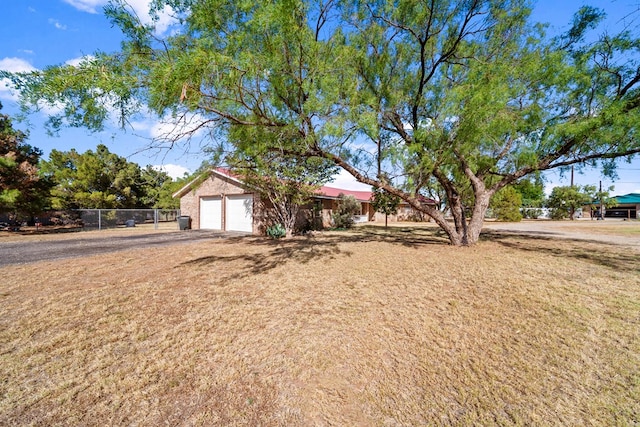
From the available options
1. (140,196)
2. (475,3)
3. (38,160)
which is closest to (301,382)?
(475,3)

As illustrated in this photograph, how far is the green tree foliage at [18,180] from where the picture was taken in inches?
487

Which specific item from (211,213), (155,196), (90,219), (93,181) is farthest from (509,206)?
(93,181)

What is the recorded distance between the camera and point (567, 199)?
104 ft

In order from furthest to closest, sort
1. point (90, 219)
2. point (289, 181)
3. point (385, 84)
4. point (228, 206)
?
1. point (90, 219)
2. point (228, 206)
3. point (289, 181)
4. point (385, 84)

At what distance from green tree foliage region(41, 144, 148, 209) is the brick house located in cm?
775

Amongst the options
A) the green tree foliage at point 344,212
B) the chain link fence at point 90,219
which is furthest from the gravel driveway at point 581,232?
the chain link fence at point 90,219

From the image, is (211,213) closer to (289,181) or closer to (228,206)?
(228,206)

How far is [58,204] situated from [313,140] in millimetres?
22596

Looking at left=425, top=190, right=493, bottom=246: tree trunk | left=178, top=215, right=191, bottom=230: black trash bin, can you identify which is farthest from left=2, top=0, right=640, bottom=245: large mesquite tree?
left=178, top=215, right=191, bottom=230: black trash bin

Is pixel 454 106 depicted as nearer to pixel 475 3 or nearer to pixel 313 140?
pixel 475 3

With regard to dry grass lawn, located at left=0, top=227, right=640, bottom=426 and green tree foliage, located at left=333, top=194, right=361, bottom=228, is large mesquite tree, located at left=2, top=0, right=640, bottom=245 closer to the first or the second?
dry grass lawn, located at left=0, top=227, right=640, bottom=426

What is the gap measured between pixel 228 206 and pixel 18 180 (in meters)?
10.1

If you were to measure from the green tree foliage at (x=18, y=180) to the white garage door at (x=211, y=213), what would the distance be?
801cm

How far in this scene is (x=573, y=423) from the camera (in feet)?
6.46
